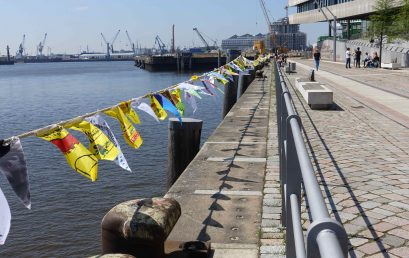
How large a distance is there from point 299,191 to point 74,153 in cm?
192

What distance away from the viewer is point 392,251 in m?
4.47

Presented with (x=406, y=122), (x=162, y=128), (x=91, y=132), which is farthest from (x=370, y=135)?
(x=162, y=128)

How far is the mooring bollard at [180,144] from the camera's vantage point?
9.59m

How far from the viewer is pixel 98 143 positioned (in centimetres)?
449

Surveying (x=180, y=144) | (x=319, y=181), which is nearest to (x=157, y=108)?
(x=319, y=181)

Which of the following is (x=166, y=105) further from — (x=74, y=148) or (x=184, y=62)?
(x=184, y=62)

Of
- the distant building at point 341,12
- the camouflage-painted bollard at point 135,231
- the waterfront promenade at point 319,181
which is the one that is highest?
the distant building at point 341,12

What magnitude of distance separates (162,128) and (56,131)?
682 inches

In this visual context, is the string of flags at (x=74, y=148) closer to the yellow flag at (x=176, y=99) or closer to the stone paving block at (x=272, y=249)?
the stone paving block at (x=272, y=249)

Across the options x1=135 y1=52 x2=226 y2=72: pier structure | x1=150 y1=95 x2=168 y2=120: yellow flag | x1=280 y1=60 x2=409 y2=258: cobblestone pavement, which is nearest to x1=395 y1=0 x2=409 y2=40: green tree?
x1=280 y1=60 x2=409 y2=258: cobblestone pavement

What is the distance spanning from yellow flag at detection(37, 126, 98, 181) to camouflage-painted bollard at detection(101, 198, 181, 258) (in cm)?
38

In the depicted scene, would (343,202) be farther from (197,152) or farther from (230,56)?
(230,56)

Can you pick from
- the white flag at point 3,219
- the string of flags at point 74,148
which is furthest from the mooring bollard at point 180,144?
the white flag at point 3,219

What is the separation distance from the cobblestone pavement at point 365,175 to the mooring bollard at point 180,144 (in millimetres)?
2245
